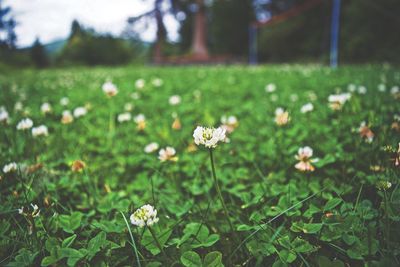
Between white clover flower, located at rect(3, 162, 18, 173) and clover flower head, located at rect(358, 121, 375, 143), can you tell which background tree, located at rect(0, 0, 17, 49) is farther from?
clover flower head, located at rect(358, 121, 375, 143)

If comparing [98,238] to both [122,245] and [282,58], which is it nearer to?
[122,245]

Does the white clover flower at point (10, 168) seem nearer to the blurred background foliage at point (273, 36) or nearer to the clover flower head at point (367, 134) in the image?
the clover flower head at point (367, 134)

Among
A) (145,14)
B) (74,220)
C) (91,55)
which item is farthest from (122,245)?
(91,55)

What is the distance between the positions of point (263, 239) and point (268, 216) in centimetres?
18

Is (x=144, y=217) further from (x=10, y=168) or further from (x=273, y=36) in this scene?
(x=273, y=36)

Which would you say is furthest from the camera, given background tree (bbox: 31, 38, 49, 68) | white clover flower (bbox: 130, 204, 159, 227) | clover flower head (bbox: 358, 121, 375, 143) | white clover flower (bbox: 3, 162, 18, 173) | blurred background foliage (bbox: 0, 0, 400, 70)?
background tree (bbox: 31, 38, 49, 68)

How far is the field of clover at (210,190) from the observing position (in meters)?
0.93

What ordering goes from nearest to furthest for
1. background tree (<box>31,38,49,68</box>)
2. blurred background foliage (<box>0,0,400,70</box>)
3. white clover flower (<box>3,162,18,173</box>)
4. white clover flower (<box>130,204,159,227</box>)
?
white clover flower (<box>130,204,159,227</box>) → white clover flower (<box>3,162,18,173</box>) → blurred background foliage (<box>0,0,400,70</box>) → background tree (<box>31,38,49,68</box>)

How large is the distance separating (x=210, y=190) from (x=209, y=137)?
60 centimetres

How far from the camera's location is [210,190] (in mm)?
1483

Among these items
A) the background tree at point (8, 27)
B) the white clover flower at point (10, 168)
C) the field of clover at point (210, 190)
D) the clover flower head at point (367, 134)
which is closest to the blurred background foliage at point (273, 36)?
the background tree at point (8, 27)

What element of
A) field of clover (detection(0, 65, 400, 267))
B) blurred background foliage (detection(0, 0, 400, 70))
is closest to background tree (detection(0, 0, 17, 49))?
field of clover (detection(0, 65, 400, 267))

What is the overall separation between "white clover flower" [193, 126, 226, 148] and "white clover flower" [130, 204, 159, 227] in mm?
258

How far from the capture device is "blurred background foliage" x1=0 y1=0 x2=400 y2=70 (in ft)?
36.2
